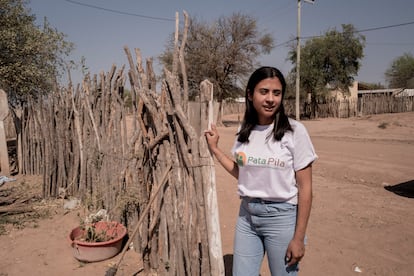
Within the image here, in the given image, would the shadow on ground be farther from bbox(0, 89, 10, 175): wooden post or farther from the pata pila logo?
bbox(0, 89, 10, 175): wooden post

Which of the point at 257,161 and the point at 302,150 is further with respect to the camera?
the point at 257,161

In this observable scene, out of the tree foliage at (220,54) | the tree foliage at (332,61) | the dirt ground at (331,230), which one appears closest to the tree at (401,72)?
the tree foliage at (332,61)

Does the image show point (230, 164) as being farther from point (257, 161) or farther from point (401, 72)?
point (401, 72)

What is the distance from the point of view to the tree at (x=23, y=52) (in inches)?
330

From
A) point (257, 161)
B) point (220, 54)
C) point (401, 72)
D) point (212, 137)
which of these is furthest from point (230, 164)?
point (401, 72)

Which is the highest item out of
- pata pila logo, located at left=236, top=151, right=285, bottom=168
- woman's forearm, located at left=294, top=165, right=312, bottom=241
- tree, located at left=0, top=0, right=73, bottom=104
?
tree, located at left=0, top=0, right=73, bottom=104

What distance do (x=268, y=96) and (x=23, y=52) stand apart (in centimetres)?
912

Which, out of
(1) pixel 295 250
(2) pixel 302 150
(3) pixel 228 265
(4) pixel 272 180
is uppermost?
(2) pixel 302 150

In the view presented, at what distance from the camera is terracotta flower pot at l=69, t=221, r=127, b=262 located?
11.0ft

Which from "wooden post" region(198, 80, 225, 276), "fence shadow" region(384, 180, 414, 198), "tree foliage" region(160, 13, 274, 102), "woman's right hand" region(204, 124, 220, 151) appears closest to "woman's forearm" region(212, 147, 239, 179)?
"woman's right hand" region(204, 124, 220, 151)

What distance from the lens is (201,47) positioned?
70.8ft

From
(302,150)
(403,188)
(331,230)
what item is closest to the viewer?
(302,150)

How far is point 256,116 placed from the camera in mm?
1917

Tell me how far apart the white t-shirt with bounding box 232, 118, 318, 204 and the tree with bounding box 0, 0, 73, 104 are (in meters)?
7.45
